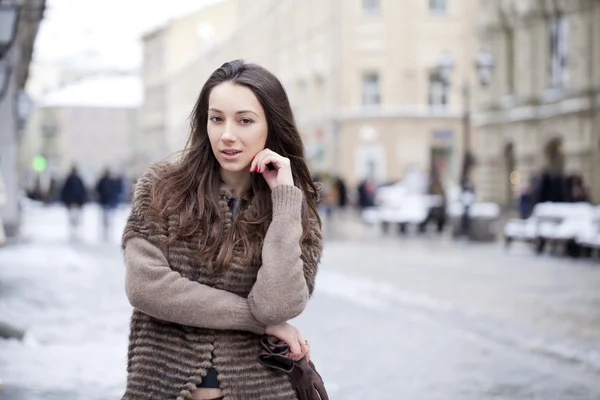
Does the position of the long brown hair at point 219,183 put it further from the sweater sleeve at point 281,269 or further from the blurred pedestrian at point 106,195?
the blurred pedestrian at point 106,195

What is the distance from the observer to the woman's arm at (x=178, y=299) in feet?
9.69

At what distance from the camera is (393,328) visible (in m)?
11.4

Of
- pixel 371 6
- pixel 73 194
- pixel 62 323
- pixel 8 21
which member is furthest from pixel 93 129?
pixel 62 323

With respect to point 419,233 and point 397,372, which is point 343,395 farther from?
point 419,233

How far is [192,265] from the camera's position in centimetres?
304

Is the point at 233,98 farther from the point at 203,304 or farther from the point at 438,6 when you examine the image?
the point at 438,6

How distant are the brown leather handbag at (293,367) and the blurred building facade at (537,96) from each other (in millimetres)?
28308

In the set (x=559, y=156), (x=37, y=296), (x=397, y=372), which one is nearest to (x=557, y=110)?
(x=559, y=156)

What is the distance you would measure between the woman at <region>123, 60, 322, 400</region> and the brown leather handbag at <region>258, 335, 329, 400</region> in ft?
0.07

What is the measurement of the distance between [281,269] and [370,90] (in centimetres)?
5216

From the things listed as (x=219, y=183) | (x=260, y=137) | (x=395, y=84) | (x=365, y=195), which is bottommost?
(x=365, y=195)

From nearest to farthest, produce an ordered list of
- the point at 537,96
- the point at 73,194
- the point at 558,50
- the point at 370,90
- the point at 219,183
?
the point at 219,183 < the point at 73,194 < the point at 558,50 < the point at 537,96 < the point at 370,90

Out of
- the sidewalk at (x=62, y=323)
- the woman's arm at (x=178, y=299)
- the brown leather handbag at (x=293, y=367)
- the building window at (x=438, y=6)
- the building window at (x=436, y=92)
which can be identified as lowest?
the sidewalk at (x=62, y=323)

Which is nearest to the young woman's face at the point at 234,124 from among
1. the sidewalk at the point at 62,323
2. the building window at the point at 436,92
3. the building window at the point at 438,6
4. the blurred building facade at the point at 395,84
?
the sidewalk at the point at 62,323
